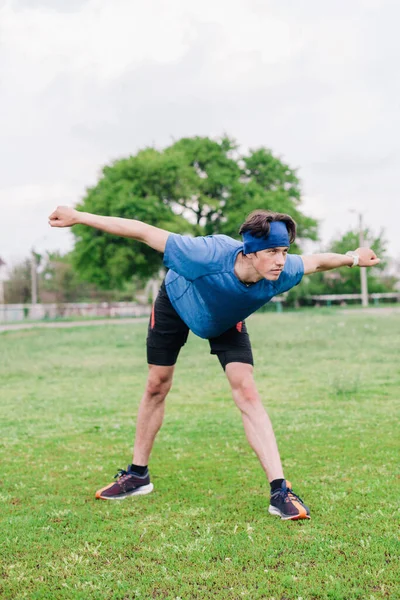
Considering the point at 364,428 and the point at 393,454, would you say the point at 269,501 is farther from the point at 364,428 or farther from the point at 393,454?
the point at 364,428

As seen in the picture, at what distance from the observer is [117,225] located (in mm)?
4148

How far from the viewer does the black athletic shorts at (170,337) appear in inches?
187

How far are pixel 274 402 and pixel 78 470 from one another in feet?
12.6

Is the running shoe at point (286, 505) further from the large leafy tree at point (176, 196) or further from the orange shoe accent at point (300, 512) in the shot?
the large leafy tree at point (176, 196)

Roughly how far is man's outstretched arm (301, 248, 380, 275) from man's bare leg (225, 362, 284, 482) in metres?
0.86

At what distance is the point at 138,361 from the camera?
15.0 m

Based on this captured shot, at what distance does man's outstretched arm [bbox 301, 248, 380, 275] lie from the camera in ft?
Result: 15.1

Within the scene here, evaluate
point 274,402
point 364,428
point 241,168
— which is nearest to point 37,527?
point 364,428

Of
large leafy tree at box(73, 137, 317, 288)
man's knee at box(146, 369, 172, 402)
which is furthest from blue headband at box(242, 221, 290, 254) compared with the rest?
large leafy tree at box(73, 137, 317, 288)

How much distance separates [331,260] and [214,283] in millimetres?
1065

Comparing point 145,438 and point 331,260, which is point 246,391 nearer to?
point 145,438

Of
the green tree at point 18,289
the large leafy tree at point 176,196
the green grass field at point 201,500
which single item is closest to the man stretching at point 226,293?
the green grass field at point 201,500

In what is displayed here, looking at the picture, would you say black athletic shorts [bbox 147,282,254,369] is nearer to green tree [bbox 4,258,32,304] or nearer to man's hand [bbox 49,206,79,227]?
man's hand [bbox 49,206,79,227]

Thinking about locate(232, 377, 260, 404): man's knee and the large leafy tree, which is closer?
locate(232, 377, 260, 404): man's knee
